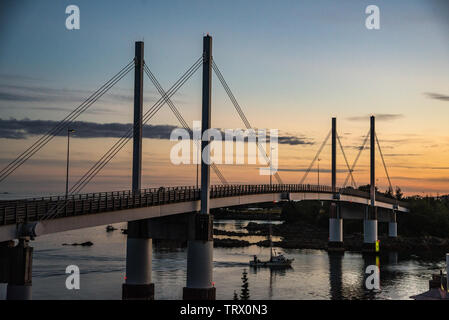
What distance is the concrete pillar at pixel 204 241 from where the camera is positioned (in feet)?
178

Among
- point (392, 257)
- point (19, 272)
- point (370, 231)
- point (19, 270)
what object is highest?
point (370, 231)

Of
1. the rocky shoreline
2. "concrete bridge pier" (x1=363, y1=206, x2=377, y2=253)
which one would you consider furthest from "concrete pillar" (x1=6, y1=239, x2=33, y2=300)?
the rocky shoreline

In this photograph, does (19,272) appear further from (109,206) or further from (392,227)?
(392,227)

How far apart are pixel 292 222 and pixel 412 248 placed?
59.7 metres

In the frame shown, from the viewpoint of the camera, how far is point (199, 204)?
188ft

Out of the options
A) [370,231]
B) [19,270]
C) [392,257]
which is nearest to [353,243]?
[370,231]

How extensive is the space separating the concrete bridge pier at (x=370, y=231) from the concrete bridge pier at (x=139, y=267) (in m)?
72.4

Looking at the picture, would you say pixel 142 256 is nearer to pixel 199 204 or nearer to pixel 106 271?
pixel 199 204

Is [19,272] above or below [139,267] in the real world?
above

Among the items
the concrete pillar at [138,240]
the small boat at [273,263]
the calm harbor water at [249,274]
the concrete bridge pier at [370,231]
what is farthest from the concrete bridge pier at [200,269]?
the concrete bridge pier at [370,231]

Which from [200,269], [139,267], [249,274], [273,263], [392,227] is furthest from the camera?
[392,227]

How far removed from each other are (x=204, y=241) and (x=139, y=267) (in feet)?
23.5

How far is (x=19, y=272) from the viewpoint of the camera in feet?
123
